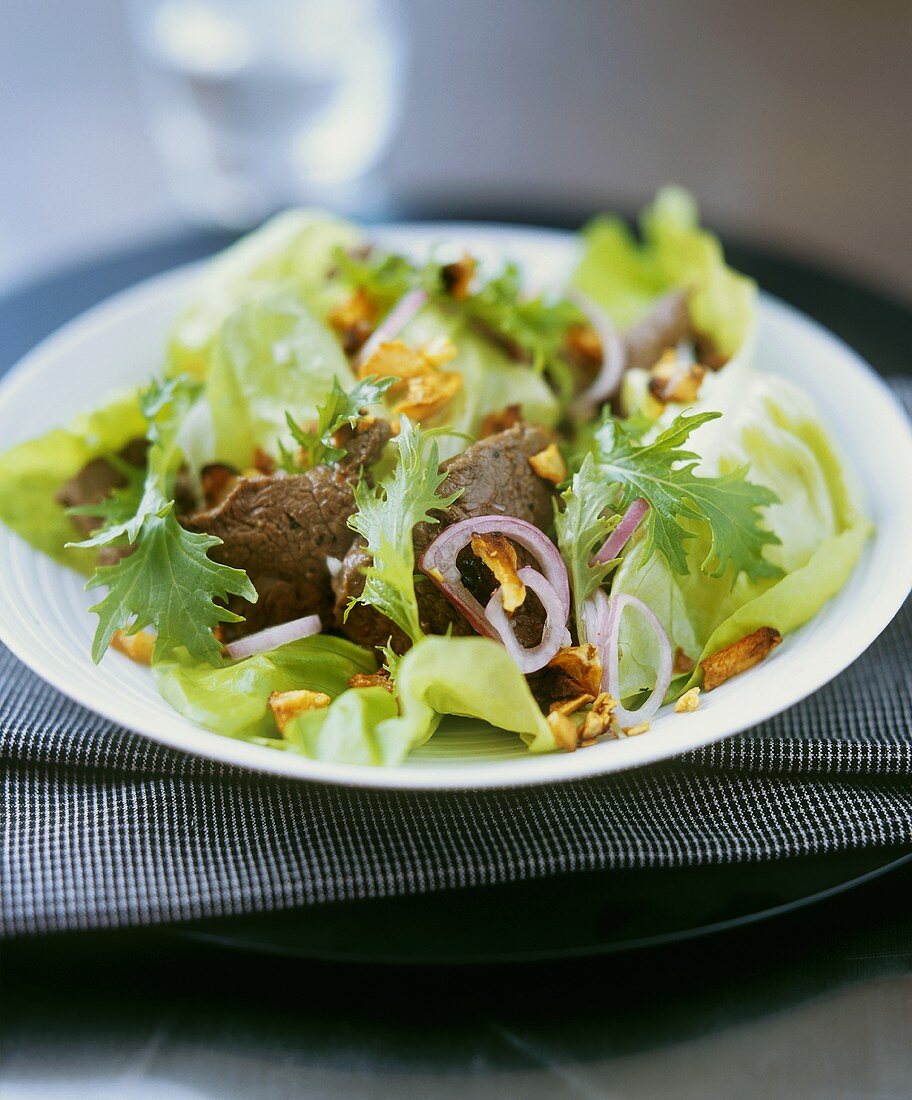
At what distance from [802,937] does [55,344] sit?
111 inches

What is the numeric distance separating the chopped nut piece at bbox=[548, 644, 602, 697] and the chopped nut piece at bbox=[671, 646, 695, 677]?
9.6 inches

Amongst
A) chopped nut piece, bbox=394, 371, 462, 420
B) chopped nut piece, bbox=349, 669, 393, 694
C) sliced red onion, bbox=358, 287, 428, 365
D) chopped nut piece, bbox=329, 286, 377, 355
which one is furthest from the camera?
chopped nut piece, bbox=329, 286, 377, 355

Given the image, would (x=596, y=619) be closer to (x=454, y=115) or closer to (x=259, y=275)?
(x=259, y=275)

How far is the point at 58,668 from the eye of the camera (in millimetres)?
2555

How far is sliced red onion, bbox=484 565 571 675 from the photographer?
8.53 ft

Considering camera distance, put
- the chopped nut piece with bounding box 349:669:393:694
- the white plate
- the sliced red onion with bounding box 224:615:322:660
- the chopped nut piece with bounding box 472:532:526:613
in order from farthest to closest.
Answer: the sliced red onion with bounding box 224:615:322:660
the chopped nut piece with bounding box 349:669:393:694
the chopped nut piece with bounding box 472:532:526:613
the white plate

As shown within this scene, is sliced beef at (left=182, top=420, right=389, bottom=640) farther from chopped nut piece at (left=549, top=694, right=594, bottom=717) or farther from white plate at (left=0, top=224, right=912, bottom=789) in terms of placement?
chopped nut piece at (left=549, top=694, right=594, bottom=717)

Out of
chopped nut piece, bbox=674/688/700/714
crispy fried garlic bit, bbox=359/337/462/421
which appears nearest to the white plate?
chopped nut piece, bbox=674/688/700/714

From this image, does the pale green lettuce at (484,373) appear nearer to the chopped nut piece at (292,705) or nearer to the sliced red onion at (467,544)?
the sliced red onion at (467,544)

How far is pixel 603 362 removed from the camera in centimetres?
366

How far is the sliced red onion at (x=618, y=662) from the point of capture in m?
2.60

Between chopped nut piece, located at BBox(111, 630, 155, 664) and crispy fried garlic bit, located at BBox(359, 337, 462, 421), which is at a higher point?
crispy fried garlic bit, located at BBox(359, 337, 462, 421)

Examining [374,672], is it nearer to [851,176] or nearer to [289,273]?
[289,273]

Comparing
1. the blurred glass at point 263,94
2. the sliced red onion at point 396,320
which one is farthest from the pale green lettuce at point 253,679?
the blurred glass at point 263,94
